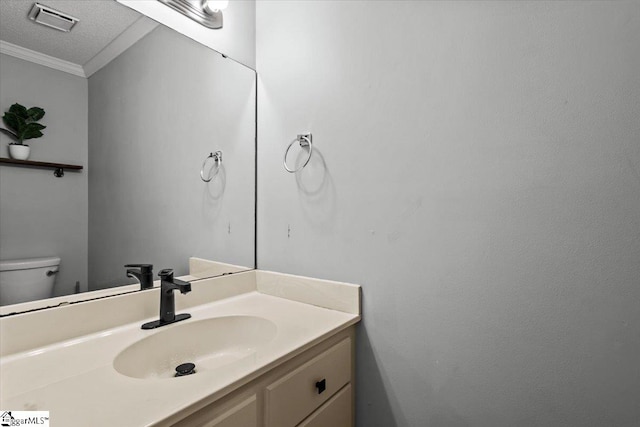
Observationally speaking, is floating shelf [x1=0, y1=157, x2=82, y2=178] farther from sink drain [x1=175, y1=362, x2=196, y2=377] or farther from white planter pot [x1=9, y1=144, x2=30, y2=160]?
sink drain [x1=175, y1=362, x2=196, y2=377]

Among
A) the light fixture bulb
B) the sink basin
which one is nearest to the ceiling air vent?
the light fixture bulb

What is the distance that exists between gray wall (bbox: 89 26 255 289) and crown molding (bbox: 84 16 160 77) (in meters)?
0.02

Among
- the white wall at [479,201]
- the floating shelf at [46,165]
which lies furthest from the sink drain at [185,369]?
the floating shelf at [46,165]

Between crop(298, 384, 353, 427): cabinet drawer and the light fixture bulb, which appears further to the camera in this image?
the light fixture bulb

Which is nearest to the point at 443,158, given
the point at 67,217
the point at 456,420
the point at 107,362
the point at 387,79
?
the point at 387,79

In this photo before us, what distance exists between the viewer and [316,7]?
1.29 m

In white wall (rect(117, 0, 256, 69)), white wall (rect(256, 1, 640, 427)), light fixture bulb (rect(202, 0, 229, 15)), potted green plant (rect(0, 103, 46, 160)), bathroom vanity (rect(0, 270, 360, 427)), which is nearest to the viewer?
bathroom vanity (rect(0, 270, 360, 427))

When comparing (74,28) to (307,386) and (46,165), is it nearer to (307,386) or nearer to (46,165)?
(46,165)

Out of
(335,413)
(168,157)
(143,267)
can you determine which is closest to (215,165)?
(168,157)

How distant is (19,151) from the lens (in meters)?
0.90

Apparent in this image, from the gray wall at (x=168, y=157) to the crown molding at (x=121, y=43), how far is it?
0.06 ft

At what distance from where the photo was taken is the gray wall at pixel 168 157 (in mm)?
1064

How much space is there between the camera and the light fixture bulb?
1.30 meters

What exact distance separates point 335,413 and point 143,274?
0.81 metres
